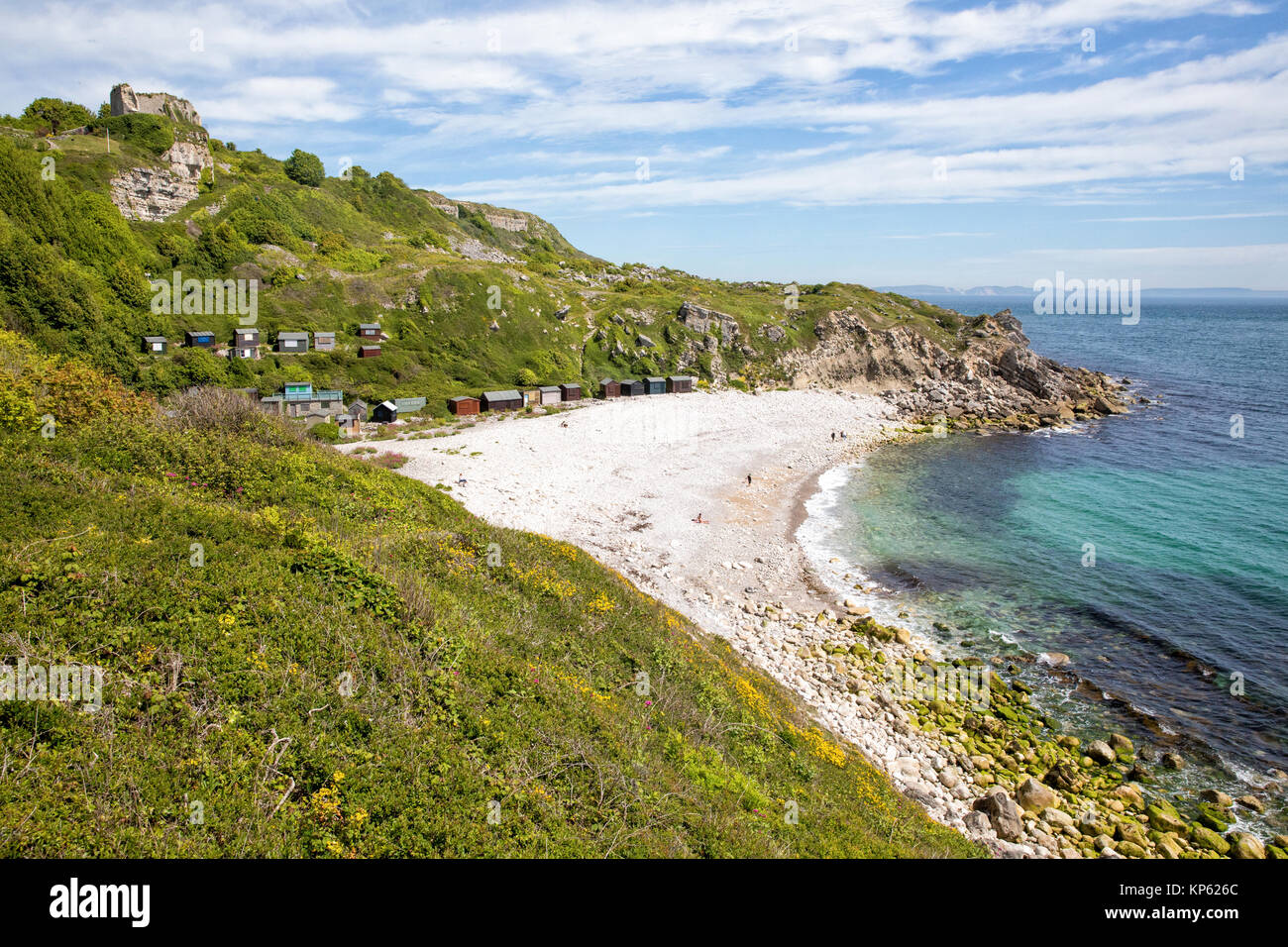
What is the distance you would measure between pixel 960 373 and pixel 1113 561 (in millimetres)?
58009

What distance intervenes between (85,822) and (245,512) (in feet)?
31.6

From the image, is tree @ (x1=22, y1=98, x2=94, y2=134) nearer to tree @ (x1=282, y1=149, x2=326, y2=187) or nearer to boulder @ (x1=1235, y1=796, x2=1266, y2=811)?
tree @ (x1=282, y1=149, x2=326, y2=187)

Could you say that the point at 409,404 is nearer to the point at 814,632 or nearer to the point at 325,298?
the point at 325,298

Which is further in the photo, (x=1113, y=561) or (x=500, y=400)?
(x=500, y=400)

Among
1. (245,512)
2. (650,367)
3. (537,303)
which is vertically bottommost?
(245,512)

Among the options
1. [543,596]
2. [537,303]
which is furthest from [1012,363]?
[543,596]

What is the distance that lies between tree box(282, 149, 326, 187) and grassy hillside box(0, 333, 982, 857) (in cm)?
11287

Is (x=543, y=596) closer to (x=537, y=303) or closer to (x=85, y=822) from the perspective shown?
(x=85, y=822)

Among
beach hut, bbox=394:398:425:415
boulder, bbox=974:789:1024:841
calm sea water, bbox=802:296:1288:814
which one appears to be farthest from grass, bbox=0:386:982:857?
beach hut, bbox=394:398:425:415

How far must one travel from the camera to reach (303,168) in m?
112

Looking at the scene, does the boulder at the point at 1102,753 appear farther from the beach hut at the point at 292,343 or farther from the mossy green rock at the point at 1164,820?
the beach hut at the point at 292,343

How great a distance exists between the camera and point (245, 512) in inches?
647

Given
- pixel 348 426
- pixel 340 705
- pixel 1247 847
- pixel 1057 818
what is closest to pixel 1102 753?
pixel 1247 847

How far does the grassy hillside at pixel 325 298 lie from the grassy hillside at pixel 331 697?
4759 cm
